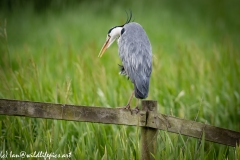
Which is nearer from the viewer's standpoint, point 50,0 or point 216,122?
point 216,122

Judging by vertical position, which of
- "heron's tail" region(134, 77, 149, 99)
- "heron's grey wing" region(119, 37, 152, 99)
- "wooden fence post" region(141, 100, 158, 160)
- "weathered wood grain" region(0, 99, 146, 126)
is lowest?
"wooden fence post" region(141, 100, 158, 160)

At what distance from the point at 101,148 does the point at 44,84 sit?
162 cm

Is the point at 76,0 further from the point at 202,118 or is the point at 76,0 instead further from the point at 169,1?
the point at 202,118

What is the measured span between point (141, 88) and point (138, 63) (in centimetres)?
23

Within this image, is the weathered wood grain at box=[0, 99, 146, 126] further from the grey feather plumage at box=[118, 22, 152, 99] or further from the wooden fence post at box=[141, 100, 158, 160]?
the grey feather plumage at box=[118, 22, 152, 99]

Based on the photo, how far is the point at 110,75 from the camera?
5.59 metres

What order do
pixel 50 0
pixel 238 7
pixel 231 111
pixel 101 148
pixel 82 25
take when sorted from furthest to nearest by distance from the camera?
1. pixel 238 7
2. pixel 50 0
3. pixel 82 25
4. pixel 231 111
5. pixel 101 148

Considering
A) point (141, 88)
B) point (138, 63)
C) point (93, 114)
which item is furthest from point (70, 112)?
point (138, 63)

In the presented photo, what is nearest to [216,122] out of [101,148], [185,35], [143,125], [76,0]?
[101,148]

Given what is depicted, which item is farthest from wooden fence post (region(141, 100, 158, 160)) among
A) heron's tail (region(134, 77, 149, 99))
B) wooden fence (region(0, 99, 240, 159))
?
heron's tail (region(134, 77, 149, 99))

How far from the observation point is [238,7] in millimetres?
12984

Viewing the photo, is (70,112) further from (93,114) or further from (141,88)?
(141,88)

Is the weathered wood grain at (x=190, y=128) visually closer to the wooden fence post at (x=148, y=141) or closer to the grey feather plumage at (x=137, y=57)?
the wooden fence post at (x=148, y=141)

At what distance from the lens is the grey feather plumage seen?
2.92 m
